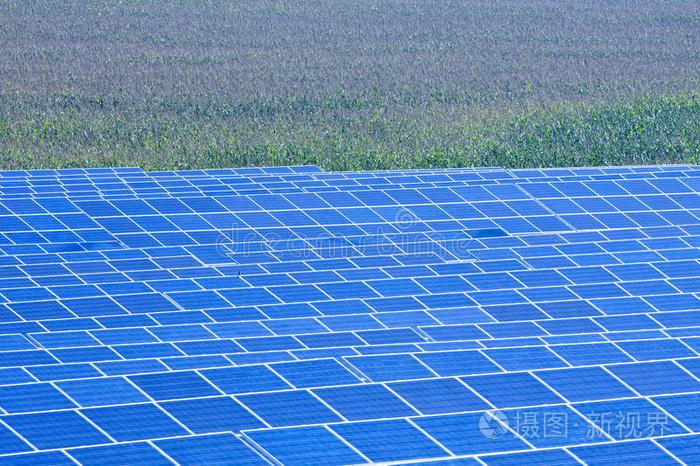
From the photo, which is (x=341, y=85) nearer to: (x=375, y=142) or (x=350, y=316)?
(x=375, y=142)

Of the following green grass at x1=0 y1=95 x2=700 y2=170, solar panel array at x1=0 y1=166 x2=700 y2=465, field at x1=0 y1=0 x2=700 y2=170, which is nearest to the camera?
solar panel array at x1=0 y1=166 x2=700 y2=465

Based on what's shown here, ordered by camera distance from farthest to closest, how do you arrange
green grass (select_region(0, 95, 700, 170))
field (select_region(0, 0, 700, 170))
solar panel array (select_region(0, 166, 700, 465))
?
field (select_region(0, 0, 700, 170)), green grass (select_region(0, 95, 700, 170)), solar panel array (select_region(0, 166, 700, 465))

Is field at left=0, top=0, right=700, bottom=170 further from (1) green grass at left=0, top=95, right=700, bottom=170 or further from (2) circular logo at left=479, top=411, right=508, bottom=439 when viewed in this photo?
(2) circular logo at left=479, top=411, right=508, bottom=439

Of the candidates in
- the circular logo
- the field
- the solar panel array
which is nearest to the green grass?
the field

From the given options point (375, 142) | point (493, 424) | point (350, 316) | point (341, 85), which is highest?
point (493, 424)

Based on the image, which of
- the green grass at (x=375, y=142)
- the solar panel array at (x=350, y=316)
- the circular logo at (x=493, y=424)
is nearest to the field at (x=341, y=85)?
the green grass at (x=375, y=142)

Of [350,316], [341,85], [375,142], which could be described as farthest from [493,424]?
[341,85]

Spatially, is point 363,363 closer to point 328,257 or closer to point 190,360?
point 190,360
